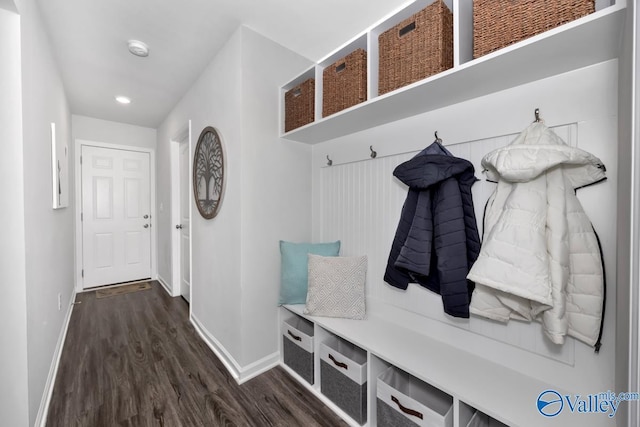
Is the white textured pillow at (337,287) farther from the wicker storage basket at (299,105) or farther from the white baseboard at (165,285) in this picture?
the white baseboard at (165,285)

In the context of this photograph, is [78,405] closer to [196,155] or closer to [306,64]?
[196,155]

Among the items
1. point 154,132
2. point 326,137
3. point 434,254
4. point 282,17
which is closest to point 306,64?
point 282,17

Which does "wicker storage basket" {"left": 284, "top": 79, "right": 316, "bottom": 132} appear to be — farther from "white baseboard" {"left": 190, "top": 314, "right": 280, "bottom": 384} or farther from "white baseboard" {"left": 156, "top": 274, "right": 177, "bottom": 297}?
"white baseboard" {"left": 156, "top": 274, "right": 177, "bottom": 297}

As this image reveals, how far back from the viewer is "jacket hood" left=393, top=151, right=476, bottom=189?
1281 millimetres

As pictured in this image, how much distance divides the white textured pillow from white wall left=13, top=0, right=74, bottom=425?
4.62 ft

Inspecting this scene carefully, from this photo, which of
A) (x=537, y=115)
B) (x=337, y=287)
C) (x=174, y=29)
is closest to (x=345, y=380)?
(x=337, y=287)

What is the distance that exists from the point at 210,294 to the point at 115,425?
960 mm

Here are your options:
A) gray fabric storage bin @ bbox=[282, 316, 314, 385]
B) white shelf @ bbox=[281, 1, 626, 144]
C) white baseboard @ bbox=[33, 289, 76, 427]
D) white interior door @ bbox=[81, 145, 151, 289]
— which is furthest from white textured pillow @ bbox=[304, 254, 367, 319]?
white interior door @ bbox=[81, 145, 151, 289]

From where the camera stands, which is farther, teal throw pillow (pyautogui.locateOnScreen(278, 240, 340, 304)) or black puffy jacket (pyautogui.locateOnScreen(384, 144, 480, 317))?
teal throw pillow (pyautogui.locateOnScreen(278, 240, 340, 304))

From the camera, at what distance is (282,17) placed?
1.71 m

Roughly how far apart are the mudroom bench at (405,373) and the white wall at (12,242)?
132cm

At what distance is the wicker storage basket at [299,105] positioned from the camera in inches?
70.2

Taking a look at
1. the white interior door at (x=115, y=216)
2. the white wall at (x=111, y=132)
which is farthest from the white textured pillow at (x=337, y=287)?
the white wall at (x=111, y=132)

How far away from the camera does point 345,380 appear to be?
1.48 meters
